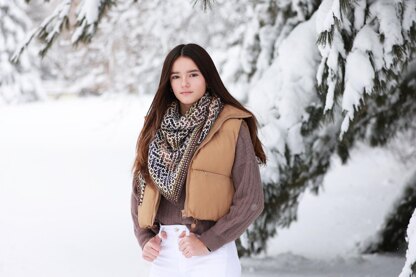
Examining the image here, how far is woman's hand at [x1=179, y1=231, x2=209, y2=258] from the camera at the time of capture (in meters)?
2.50

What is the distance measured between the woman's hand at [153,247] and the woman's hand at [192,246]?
0.11m

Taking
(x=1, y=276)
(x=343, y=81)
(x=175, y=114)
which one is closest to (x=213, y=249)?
(x=175, y=114)

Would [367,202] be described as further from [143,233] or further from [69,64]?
[69,64]

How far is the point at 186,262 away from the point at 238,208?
27cm

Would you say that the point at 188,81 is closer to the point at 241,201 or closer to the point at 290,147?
the point at 241,201

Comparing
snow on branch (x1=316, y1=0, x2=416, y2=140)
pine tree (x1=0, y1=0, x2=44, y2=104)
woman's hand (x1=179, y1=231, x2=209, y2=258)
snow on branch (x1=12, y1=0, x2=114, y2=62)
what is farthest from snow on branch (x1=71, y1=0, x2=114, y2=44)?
pine tree (x1=0, y1=0, x2=44, y2=104)

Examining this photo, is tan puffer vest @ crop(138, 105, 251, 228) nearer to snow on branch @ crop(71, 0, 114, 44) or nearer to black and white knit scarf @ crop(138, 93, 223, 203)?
black and white knit scarf @ crop(138, 93, 223, 203)

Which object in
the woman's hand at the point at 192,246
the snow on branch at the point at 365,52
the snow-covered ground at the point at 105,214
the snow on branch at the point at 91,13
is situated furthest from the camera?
the snow-covered ground at the point at 105,214

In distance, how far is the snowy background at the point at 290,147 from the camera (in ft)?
12.2

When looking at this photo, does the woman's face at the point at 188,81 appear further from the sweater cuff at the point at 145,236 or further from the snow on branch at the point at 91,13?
the snow on branch at the point at 91,13

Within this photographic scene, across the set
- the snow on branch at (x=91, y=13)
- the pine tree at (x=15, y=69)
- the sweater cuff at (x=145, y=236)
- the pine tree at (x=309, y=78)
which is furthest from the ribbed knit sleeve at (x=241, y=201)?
the pine tree at (x=15, y=69)

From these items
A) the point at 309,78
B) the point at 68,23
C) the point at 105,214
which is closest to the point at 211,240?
the point at 68,23

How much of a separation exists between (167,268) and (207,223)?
8.5 inches

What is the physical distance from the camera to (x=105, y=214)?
8070mm
